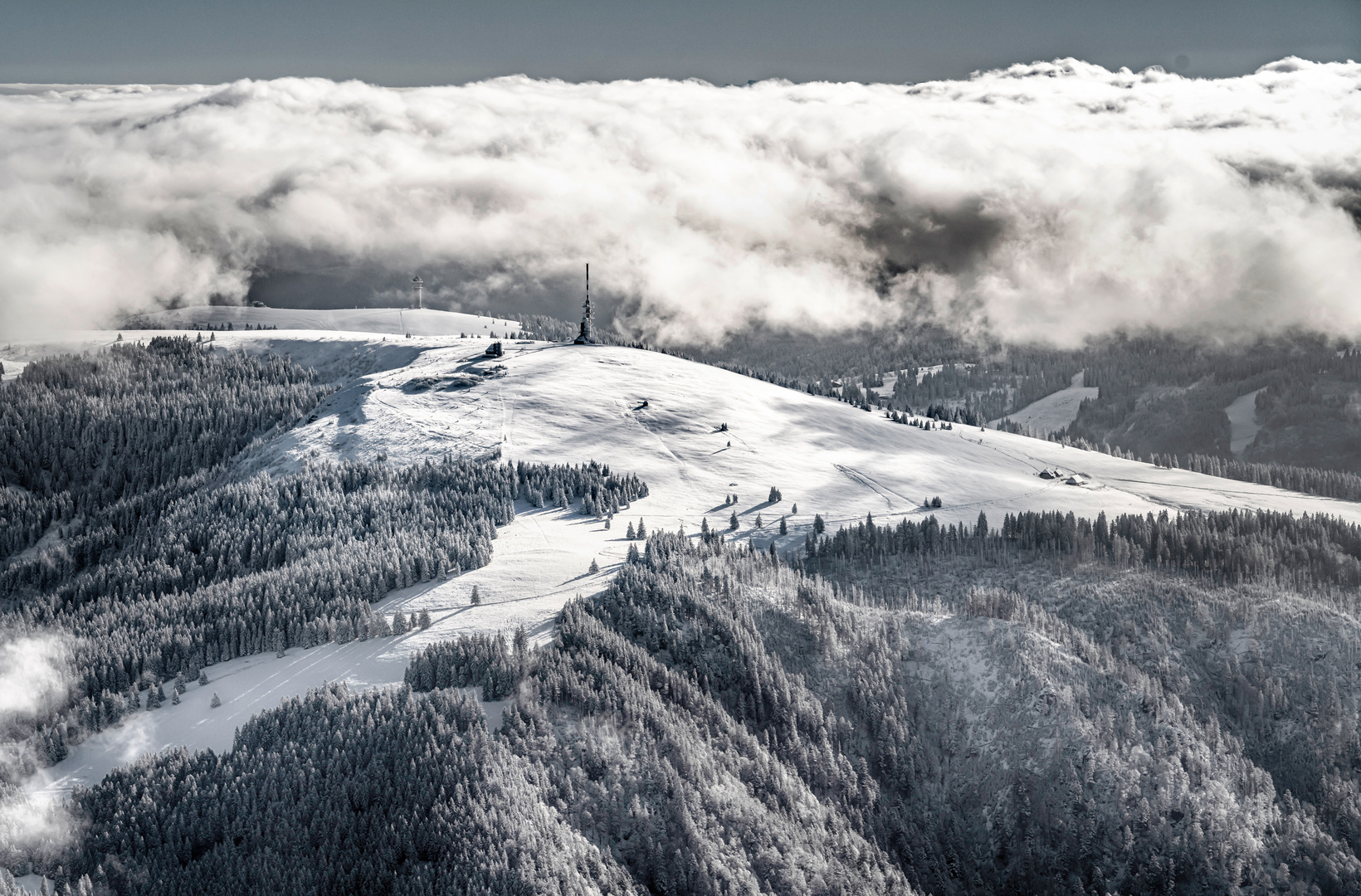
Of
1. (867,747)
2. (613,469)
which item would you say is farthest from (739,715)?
(613,469)

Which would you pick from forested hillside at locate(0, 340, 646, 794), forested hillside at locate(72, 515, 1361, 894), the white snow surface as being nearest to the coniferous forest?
forested hillside at locate(72, 515, 1361, 894)

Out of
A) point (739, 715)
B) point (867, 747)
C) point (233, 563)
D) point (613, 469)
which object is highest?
point (613, 469)

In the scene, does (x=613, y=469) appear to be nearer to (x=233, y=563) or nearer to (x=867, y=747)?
(x=233, y=563)

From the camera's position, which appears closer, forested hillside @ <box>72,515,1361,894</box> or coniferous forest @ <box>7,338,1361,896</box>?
coniferous forest @ <box>7,338,1361,896</box>

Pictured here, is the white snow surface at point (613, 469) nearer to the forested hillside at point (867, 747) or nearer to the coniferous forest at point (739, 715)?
the coniferous forest at point (739, 715)

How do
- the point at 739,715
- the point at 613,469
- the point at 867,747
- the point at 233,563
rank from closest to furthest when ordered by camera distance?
the point at 739,715, the point at 867,747, the point at 233,563, the point at 613,469

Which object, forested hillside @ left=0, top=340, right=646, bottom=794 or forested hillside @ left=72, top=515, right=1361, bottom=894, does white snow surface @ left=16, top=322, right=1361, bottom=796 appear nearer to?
forested hillside @ left=0, top=340, right=646, bottom=794

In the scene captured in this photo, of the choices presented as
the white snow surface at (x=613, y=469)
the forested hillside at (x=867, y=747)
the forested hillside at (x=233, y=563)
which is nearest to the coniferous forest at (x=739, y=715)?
the forested hillside at (x=867, y=747)

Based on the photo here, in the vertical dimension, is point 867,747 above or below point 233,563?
below
